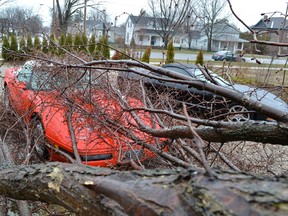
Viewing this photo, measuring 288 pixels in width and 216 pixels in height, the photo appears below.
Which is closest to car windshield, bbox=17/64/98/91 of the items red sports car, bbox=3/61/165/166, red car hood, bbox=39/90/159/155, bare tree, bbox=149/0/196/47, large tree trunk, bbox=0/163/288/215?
red sports car, bbox=3/61/165/166

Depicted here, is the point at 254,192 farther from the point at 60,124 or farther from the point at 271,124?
the point at 60,124

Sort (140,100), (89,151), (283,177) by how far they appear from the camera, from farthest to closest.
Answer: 1. (140,100)
2. (89,151)
3. (283,177)

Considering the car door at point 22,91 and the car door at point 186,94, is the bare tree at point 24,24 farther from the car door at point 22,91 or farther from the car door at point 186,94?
the car door at point 186,94

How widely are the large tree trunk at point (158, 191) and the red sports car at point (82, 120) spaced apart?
1.80 meters

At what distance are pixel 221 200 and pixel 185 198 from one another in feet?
0.33

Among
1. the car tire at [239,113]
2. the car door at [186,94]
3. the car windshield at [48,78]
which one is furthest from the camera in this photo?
the car windshield at [48,78]

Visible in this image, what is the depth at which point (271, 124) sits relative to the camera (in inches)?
58.0

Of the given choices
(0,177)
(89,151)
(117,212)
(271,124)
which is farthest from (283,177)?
(89,151)

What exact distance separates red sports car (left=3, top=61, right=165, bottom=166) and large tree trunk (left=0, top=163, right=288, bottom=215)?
5.92 ft

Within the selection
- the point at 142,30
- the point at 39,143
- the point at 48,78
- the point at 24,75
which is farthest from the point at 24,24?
the point at 142,30

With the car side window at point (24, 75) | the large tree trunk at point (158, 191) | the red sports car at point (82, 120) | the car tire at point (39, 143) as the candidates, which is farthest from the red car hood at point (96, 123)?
the large tree trunk at point (158, 191)

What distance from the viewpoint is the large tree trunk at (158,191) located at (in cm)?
67

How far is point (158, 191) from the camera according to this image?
81 cm

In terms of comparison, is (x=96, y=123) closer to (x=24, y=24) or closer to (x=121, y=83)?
(x=121, y=83)
